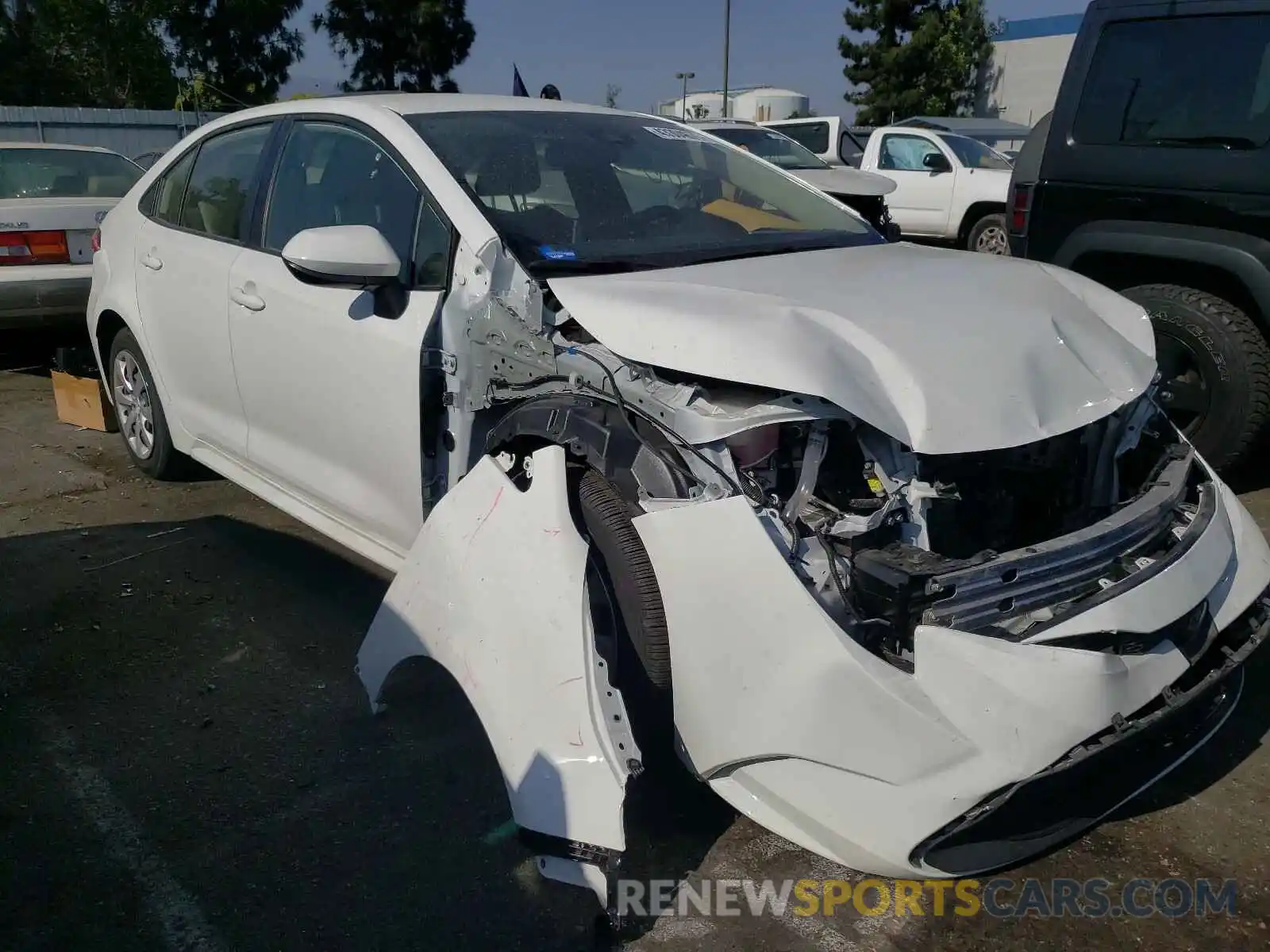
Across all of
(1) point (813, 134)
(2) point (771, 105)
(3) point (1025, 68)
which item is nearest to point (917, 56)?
(3) point (1025, 68)

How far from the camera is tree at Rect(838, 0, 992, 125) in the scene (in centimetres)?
3469

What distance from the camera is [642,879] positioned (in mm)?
2420

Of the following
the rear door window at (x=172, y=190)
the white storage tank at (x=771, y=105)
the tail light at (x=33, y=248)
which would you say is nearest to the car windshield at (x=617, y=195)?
the rear door window at (x=172, y=190)

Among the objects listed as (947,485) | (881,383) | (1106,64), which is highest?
(1106,64)

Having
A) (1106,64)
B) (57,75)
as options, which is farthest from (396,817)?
(57,75)

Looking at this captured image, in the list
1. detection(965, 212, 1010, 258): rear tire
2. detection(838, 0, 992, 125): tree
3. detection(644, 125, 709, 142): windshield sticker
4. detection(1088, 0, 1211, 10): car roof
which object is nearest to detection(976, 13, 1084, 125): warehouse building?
detection(838, 0, 992, 125): tree

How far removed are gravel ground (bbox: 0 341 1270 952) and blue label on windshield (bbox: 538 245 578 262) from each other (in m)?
1.35

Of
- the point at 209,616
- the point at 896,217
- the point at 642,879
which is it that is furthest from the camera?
the point at 896,217

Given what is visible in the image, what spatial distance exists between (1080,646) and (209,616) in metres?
2.88

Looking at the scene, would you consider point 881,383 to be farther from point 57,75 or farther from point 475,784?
point 57,75

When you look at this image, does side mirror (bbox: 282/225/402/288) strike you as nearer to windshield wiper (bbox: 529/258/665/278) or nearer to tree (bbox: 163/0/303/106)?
windshield wiper (bbox: 529/258/665/278)

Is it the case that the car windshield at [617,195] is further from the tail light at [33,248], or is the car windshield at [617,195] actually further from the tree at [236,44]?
the tree at [236,44]

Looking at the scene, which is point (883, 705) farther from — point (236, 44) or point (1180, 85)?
point (236, 44)

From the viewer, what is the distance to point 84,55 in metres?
27.0
